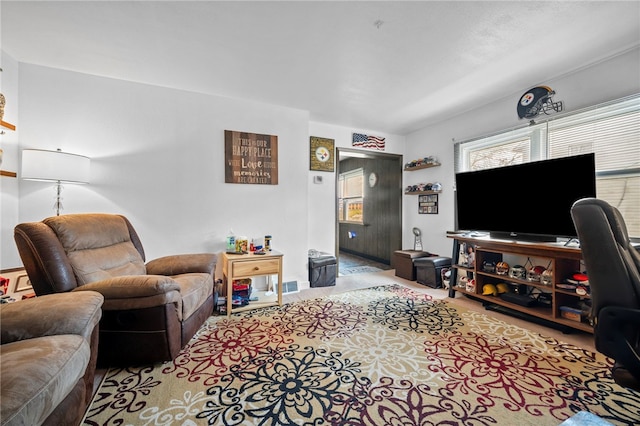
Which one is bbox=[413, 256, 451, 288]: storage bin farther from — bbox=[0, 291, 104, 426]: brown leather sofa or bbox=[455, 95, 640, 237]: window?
bbox=[0, 291, 104, 426]: brown leather sofa

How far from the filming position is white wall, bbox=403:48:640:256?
2.26 meters

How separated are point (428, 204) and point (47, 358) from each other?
14.4ft

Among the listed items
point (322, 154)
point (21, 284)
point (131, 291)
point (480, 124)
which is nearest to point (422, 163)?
point (480, 124)

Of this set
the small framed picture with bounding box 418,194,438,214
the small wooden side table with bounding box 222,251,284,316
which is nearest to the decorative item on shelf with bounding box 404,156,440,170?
the small framed picture with bounding box 418,194,438,214

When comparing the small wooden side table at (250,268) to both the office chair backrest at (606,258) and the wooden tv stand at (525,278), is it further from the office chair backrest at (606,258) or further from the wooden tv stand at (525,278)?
the office chair backrest at (606,258)

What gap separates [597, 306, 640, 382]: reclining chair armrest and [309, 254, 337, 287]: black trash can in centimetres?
282

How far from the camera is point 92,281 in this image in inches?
68.1

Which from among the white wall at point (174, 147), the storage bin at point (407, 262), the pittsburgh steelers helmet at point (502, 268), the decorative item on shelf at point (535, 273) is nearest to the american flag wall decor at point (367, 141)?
the white wall at point (174, 147)

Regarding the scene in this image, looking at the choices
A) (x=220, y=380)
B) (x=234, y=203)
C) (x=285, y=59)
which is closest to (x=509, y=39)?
(x=285, y=59)

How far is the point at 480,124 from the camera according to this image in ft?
11.2

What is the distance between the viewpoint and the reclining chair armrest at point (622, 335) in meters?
0.93

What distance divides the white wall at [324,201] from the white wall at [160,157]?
492mm

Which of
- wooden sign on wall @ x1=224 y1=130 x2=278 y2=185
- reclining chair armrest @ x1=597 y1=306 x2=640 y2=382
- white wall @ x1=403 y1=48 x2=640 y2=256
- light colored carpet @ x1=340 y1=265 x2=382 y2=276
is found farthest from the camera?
light colored carpet @ x1=340 y1=265 x2=382 y2=276

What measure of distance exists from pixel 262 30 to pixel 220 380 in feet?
8.32
